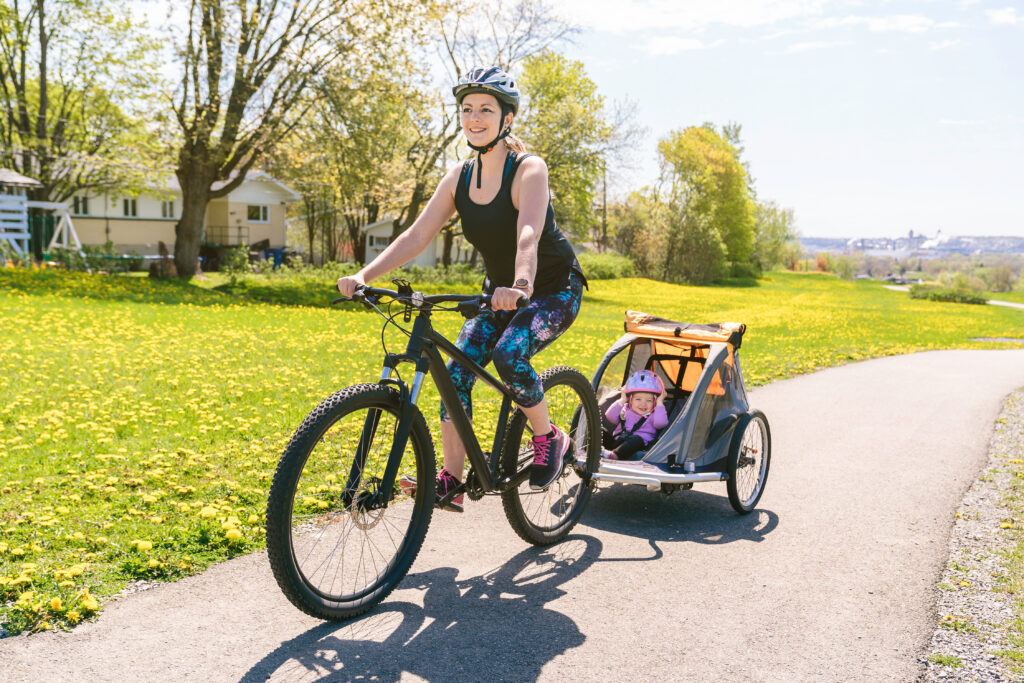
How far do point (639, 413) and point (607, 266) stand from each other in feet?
160

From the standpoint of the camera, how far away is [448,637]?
10.7 feet

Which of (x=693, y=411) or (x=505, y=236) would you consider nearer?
(x=505, y=236)

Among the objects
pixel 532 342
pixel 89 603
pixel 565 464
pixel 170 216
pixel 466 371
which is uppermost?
pixel 170 216

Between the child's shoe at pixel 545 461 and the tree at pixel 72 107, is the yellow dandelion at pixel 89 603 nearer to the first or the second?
the child's shoe at pixel 545 461

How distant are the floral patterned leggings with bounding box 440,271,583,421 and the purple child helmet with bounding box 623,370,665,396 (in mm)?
1325

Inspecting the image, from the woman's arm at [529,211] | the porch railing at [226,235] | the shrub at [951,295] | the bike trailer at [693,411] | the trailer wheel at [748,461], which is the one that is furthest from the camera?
the porch railing at [226,235]

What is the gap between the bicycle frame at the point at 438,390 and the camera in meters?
3.36

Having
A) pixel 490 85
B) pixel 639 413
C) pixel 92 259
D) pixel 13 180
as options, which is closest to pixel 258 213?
pixel 13 180

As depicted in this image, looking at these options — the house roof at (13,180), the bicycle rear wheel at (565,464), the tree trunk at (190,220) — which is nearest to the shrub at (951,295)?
the tree trunk at (190,220)

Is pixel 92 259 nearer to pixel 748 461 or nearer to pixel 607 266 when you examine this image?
pixel 748 461

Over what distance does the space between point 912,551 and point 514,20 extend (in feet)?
112

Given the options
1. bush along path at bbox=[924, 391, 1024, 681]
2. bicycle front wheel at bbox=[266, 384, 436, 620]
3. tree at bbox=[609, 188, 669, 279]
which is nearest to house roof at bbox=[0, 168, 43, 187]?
bicycle front wheel at bbox=[266, 384, 436, 620]

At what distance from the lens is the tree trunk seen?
25484mm

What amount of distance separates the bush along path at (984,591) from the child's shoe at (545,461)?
1.79 m
